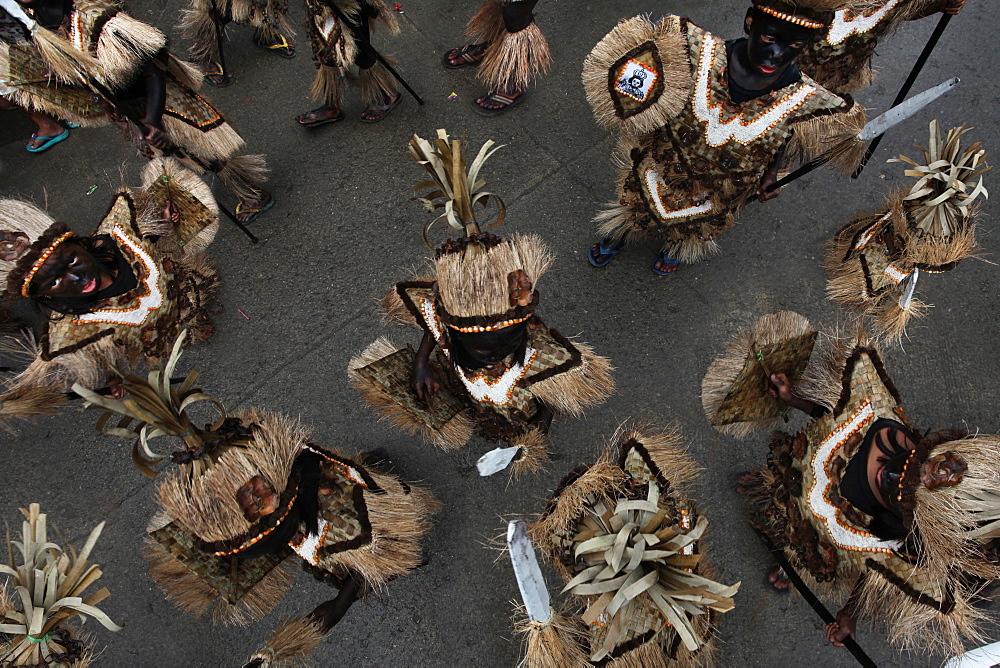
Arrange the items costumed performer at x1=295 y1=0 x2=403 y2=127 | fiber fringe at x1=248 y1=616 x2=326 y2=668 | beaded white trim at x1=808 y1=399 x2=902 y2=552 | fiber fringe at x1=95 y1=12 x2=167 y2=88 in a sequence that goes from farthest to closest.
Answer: costumed performer at x1=295 y1=0 x2=403 y2=127, fiber fringe at x1=95 y1=12 x2=167 y2=88, fiber fringe at x1=248 y1=616 x2=326 y2=668, beaded white trim at x1=808 y1=399 x2=902 y2=552

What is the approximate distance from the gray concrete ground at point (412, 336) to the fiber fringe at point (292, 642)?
2.20 feet

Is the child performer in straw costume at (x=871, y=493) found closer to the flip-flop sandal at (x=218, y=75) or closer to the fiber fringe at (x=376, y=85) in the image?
the fiber fringe at (x=376, y=85)

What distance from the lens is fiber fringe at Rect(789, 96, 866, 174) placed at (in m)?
2.53

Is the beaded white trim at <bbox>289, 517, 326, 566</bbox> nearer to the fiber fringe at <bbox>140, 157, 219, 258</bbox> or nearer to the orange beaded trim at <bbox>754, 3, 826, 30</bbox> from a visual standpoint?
the fiber fringe at <bbox>140, 157, 219, 258</bbox>

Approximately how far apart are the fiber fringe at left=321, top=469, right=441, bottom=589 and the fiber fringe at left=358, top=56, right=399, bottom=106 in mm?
2858

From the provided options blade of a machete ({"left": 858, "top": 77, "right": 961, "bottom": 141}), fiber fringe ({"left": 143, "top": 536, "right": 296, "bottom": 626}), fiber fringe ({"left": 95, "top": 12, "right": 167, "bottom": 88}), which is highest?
fiber fringe ({"left": 95, "top": 12, "right": 167, "bottom": 88})

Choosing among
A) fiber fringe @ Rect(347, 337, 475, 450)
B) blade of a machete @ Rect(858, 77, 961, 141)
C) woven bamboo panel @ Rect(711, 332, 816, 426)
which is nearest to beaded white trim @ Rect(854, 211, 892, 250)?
blade of a machete @ Rect(858, 77, 961, 141)

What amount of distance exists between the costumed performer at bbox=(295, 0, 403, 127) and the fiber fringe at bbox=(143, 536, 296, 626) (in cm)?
293

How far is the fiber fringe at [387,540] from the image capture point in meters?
2.25

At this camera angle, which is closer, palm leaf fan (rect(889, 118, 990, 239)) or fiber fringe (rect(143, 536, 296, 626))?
fiber fringe (rect(143, 536, 296, 626))

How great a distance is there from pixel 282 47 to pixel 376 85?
1137mm

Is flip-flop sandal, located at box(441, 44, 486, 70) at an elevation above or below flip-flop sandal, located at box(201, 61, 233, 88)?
above

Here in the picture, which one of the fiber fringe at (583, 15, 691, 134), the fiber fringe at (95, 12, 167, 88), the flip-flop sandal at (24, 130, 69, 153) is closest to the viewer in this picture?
the fiber fringe at (583, 15, 691, 134)

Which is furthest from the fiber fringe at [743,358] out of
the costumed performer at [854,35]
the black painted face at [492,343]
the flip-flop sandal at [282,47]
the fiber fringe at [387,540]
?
the flip-flop sandal at [282,47]
